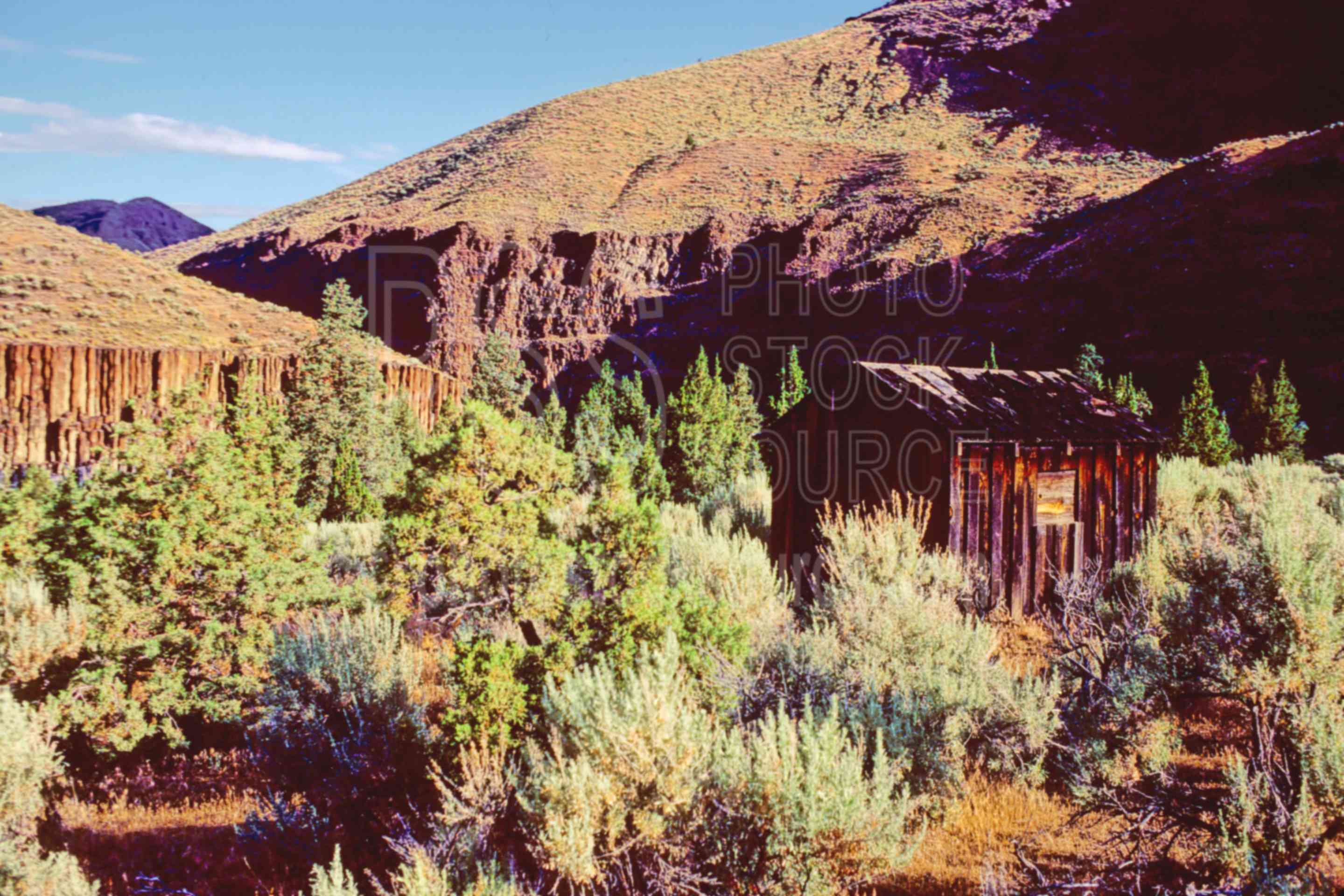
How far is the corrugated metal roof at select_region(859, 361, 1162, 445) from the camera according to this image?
10.1 meters

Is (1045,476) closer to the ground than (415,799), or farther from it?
farther from it

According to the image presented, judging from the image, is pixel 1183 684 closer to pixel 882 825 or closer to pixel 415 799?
pixel 882 825

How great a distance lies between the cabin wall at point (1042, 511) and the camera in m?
9.90

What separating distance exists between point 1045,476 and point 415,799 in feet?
29.3

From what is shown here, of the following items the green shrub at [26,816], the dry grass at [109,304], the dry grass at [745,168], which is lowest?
the green shrub at [26,816]

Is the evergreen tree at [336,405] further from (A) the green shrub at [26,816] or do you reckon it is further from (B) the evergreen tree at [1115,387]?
(B) the evergreen tree at [1115,387]

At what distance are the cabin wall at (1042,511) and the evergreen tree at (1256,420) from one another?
16687 mm

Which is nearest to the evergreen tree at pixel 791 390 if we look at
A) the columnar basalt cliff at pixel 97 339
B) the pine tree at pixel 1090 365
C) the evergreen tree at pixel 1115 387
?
the pine tree at pixel 1090 365

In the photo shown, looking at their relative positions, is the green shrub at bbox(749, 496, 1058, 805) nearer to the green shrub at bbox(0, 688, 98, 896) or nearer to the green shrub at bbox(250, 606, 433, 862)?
the green shrub at bbox(250, 606, 433, 862)

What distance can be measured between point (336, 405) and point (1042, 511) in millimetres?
18871

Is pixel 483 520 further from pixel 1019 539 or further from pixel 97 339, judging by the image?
pixel 97 339

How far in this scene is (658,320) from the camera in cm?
5312

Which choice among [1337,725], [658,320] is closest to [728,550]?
[1337,725]

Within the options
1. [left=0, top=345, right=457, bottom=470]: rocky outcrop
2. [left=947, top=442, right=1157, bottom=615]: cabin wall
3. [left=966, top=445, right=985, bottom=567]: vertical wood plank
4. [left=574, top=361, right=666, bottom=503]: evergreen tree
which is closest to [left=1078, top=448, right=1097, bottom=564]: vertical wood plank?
[left=947, top=442, right=1157, bottom=615]: cabin wall
